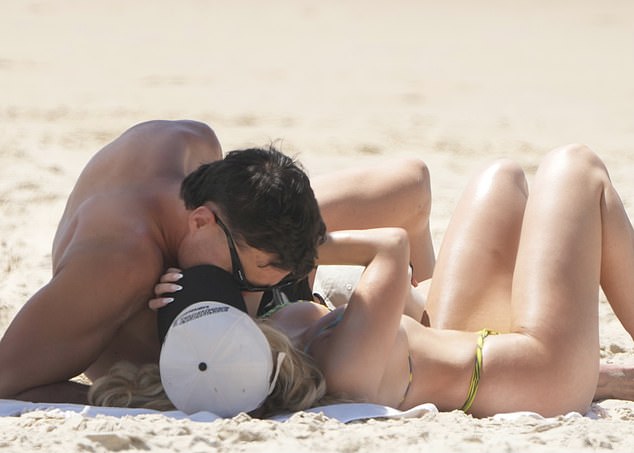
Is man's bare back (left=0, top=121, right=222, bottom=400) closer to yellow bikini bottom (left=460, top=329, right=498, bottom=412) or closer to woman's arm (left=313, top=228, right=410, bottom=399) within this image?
woman's arm (left=313, top=228, right=410, bottom=399)

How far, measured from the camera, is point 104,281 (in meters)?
3.07

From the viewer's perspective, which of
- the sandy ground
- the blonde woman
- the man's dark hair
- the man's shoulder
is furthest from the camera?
the man's shoulder

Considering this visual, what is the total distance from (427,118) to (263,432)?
5355mm

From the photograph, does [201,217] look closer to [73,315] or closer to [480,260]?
[73,315]

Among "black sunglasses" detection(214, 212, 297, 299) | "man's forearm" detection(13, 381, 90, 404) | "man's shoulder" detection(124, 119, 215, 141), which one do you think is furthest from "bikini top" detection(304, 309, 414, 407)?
"man's shoulder" detection(124, 119, 215, 141)

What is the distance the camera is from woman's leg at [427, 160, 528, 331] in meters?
3.59

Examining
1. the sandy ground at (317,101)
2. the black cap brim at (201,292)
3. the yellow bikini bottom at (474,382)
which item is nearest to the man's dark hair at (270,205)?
the black cap brim at (201,292)

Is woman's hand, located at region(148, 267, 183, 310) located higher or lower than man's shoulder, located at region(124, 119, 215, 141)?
lower

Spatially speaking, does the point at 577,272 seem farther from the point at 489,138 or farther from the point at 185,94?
the point at 185,94

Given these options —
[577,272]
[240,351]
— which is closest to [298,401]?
[240,351]

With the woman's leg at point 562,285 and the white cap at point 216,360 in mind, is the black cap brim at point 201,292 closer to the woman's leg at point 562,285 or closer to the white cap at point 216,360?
the white cap at point 216,360

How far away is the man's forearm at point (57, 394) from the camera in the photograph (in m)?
3.05

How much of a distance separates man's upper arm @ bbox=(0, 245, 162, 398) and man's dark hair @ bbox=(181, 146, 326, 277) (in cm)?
28

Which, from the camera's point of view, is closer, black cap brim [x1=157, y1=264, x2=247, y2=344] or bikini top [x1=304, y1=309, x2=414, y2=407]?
black cap brim [x1=157, y1=264, x2=247, y2=344]
